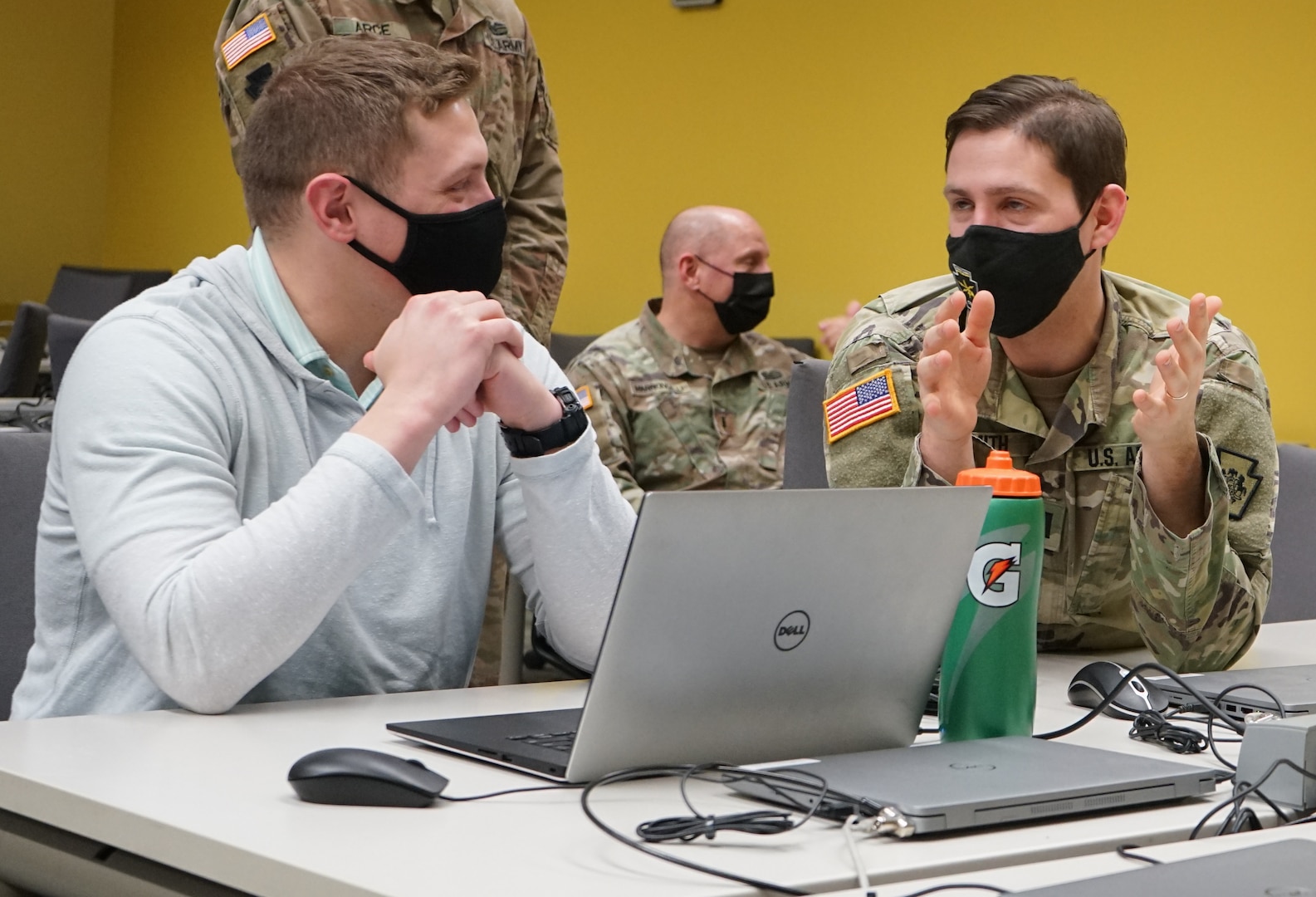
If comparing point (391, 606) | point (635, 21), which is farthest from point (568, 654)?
point (635, 21)

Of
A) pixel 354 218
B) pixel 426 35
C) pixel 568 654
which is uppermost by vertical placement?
pixel 426 35

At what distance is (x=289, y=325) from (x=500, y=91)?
1068mm

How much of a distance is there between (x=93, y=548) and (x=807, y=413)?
49.8 inches

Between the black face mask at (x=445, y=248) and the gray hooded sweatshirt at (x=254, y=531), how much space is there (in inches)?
4.4

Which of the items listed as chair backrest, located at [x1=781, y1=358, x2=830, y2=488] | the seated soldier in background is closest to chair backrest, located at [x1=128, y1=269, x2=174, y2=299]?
the seated soldier in background

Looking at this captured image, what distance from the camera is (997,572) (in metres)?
1.12

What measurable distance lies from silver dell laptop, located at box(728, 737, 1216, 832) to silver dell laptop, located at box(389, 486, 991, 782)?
41mm

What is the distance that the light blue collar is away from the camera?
1419mm

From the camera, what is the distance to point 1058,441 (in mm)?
1798

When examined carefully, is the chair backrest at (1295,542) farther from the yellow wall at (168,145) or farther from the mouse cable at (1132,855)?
the yellow wall at (168,145)

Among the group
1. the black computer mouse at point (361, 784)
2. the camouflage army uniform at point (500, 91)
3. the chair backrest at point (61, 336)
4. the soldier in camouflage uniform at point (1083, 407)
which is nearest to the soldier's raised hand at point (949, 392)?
the soldier in camouflage uniform at point (1083, 407)

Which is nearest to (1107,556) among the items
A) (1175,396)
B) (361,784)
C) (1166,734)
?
(1175,396)

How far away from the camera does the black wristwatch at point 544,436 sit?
1.40 m

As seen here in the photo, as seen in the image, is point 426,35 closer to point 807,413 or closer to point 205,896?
point 807,413
